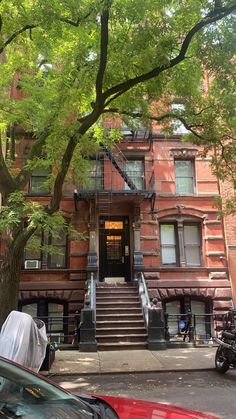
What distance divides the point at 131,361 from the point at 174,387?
2.84m

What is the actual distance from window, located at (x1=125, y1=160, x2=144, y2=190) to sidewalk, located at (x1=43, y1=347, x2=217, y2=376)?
7.93 metres

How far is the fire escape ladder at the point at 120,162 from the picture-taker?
54.9ft

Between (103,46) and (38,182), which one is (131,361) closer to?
(103,46)

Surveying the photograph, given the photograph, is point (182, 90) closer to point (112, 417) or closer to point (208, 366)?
point (208, 366)

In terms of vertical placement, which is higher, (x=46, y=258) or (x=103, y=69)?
(x=103, y=69)

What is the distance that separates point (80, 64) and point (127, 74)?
118cm

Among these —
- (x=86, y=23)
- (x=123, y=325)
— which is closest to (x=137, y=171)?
(x=123, y=325)

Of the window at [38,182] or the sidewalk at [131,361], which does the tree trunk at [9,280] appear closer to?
the sidewalk at [131,361]

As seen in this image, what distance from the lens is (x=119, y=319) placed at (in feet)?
45.5

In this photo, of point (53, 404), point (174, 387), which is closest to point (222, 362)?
point (174, 387)

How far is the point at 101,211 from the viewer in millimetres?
17594

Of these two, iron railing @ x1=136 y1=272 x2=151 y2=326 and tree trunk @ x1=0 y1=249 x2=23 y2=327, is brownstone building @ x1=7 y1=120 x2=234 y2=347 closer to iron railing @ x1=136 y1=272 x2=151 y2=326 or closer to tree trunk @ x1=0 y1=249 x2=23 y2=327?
iron railing @ x1=136 y1=272 x2=151 y2=326

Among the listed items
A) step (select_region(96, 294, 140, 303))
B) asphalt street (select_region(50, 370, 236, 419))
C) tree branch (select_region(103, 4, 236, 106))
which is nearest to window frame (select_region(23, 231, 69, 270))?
step (select_region(96, 294, 140, 303))

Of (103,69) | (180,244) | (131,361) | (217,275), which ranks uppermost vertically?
(103,69)
